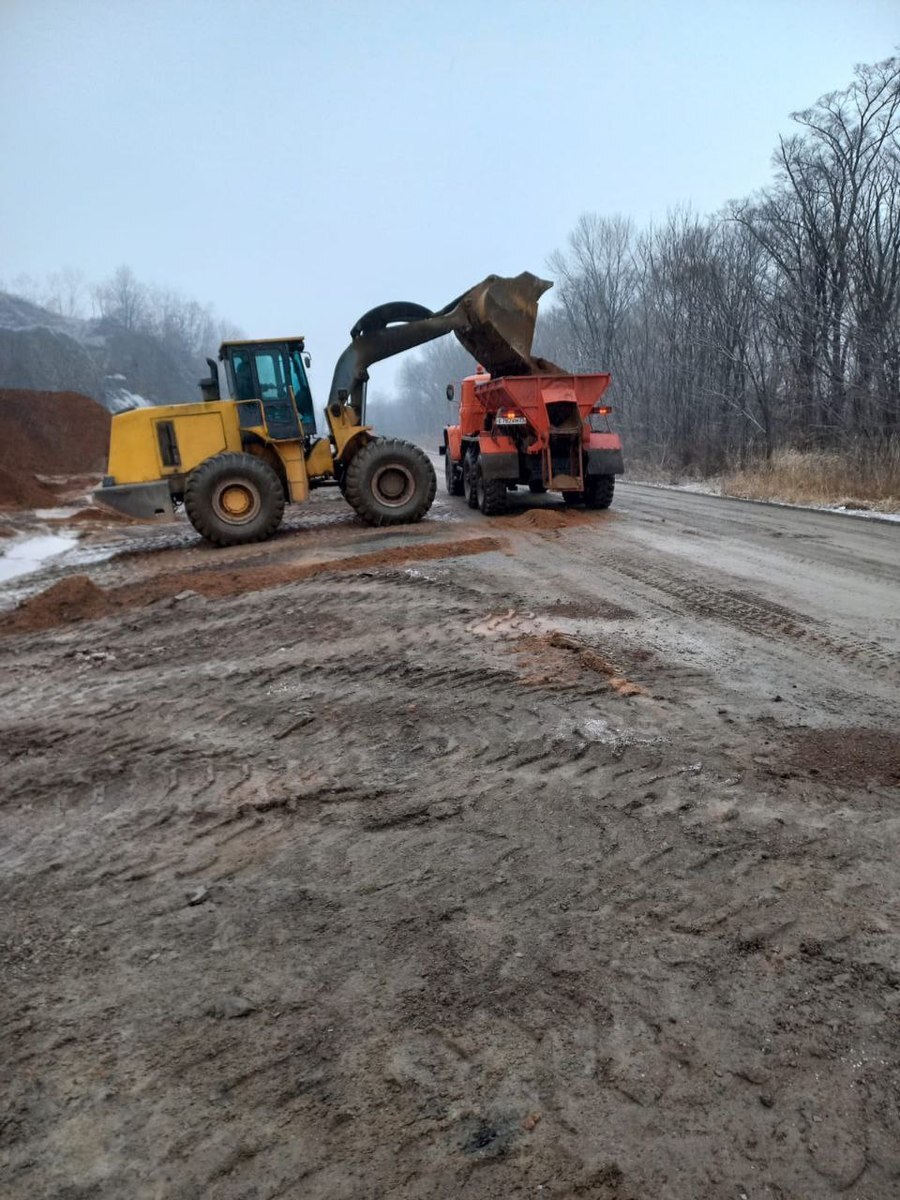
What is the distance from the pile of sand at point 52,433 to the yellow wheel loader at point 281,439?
19.6m

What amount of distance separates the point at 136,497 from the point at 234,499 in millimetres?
1295

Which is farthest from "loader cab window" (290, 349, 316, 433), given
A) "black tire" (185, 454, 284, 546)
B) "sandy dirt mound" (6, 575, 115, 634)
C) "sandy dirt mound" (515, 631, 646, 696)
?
"sandy dirt mound" (515, 631, 646, 696)

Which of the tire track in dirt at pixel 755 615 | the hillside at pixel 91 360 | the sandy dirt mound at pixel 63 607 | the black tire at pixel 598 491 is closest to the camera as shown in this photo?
the tire track in dirt at pixel 755 615

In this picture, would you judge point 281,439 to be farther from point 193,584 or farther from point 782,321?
point 782,321

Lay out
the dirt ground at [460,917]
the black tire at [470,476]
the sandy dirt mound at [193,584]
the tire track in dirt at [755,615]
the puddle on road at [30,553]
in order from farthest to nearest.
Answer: the black tire at [470,476] < the puddle on road at [30,553] < the sandy dirt mound at [193,584] < the tire track in dirt at [755,615] < the dirt ground at [460,917]

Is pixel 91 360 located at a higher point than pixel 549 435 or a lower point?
higher

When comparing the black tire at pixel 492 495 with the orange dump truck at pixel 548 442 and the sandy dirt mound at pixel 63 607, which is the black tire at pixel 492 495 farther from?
the sandy dirt mound at pixel 63 607

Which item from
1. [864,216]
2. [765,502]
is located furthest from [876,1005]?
[864,216]

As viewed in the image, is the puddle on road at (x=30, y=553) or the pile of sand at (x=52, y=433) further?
the pile of sand at (x=52, y=433)

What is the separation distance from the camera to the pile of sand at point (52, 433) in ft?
101

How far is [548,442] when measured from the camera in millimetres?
11922

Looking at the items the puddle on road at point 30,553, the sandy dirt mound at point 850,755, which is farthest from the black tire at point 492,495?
the sandy dirt mound at point 850,755

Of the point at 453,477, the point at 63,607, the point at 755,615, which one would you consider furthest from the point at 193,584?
the point at 453,477

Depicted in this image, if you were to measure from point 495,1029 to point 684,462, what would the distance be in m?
24.4
